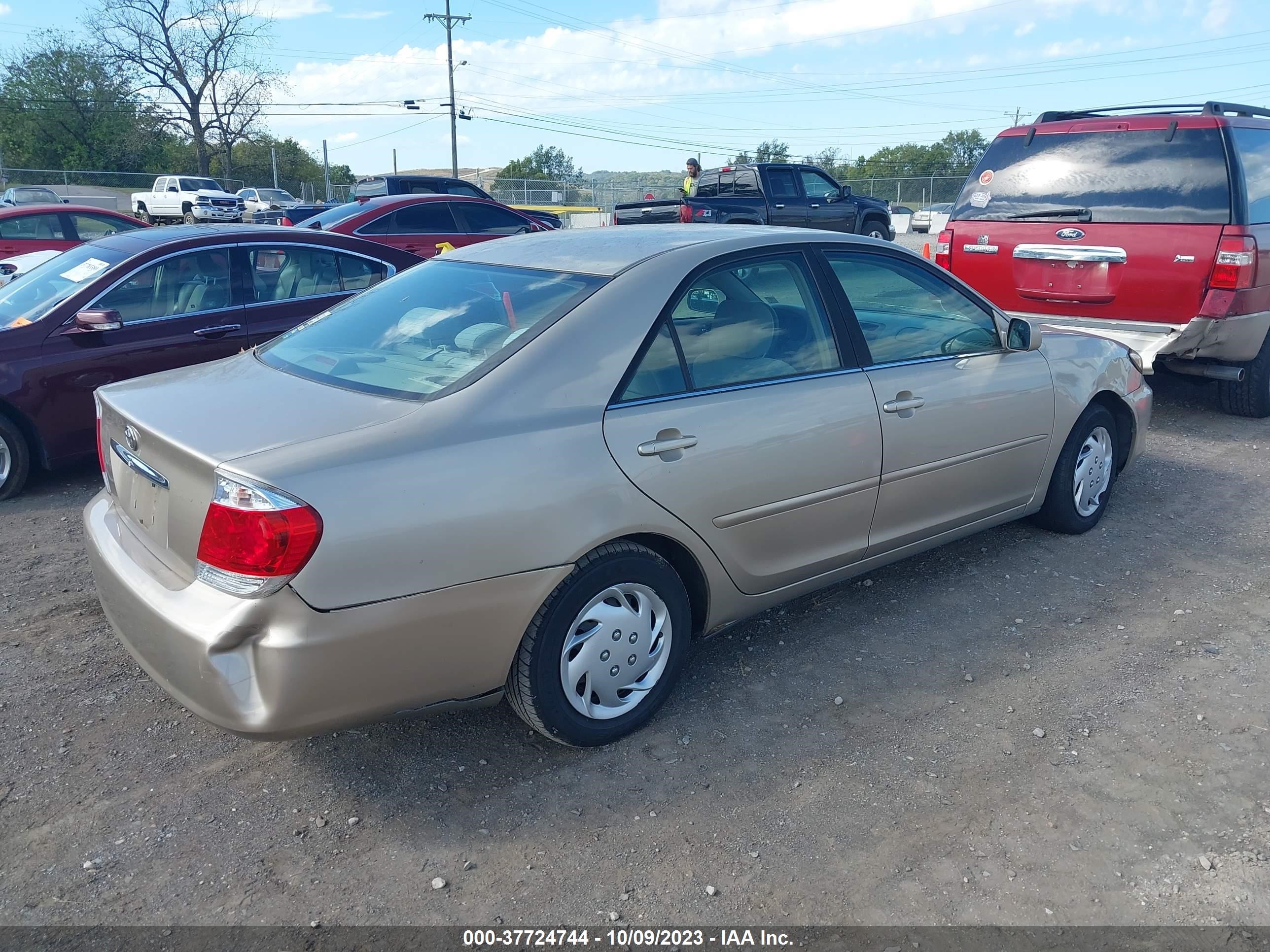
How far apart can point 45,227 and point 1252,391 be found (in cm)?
1309

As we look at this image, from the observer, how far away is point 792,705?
3439 mm

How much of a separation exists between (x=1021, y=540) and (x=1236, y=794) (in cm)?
211

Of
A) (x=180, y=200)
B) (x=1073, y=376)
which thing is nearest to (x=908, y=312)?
(x=1073, y=376)

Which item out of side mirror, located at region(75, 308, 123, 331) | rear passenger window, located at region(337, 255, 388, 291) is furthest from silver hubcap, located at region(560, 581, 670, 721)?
rear passenger window, located at region(337, 255, 388, 291)

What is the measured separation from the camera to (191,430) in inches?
109

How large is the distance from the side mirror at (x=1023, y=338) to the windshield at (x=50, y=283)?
5.01 meters

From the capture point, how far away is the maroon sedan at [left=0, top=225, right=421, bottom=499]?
18.1 feet

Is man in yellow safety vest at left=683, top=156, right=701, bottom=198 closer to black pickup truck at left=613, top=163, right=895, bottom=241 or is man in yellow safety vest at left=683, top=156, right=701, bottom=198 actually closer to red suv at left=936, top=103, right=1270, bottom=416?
black pickup truck at left=613, top=163, right=895, bottom=241

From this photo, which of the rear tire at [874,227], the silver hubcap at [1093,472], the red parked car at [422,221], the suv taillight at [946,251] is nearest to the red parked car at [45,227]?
the red parked car at [422,221]

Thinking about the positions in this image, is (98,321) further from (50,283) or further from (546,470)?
(546,470)

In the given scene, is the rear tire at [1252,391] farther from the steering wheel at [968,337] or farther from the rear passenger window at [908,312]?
the rear passenger window at [908,312]

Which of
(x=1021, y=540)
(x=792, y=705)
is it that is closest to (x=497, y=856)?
(x=792, y=705)

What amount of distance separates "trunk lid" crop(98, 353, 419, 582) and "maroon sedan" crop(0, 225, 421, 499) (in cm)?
265

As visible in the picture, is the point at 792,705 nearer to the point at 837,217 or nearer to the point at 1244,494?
the point at 1244,494
